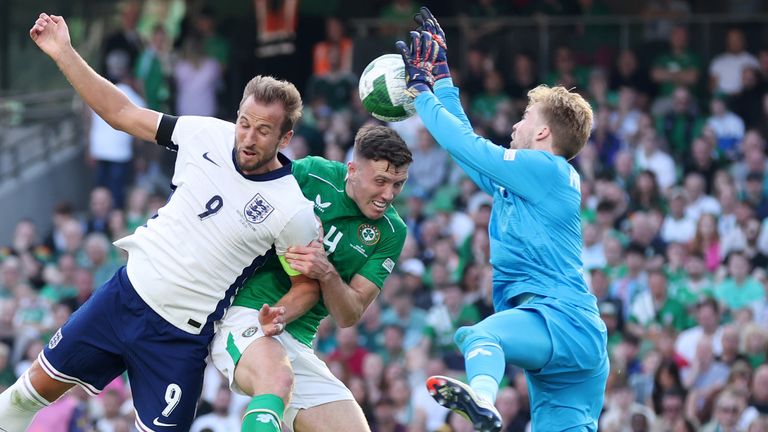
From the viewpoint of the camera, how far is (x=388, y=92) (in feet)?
24.7

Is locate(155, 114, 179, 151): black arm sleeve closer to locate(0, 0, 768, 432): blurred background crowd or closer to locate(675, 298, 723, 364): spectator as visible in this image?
locate(0, 0, 768, 432): blurred background crowd

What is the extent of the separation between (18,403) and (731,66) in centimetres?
1000

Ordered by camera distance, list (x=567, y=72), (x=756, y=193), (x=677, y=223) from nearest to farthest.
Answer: (x=677, y=223)
(x=756, y=193)
(x=567, y=72)

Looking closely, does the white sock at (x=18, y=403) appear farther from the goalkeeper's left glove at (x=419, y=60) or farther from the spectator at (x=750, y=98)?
the spectator at (x=750, y=98)

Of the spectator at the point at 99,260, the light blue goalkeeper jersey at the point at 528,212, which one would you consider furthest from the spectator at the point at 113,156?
the light blue goalkeeper jersey at the point at 528,212

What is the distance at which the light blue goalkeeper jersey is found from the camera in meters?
6.91

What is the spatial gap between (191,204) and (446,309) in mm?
5939

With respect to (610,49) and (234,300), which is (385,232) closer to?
(234,300)

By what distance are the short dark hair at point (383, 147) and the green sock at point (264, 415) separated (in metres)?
1.31

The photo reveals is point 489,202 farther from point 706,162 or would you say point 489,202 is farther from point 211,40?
point 211,40

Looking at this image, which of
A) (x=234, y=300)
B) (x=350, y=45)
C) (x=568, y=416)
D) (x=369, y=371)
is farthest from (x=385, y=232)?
(x=350, y=45)

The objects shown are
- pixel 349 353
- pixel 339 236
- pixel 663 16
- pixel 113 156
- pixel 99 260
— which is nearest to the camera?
pixel 339 236

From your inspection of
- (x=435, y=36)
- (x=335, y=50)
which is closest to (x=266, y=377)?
(x=435, y=36)

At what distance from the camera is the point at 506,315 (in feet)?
22.5
